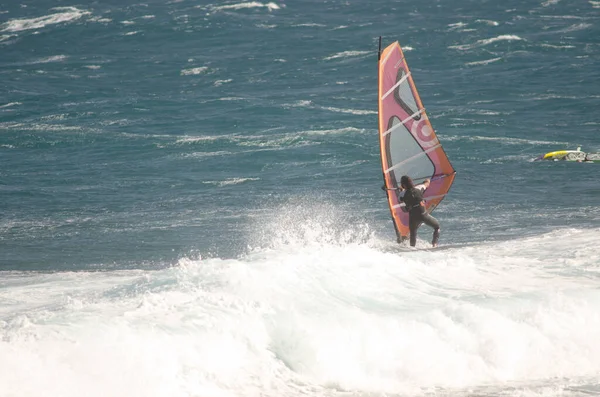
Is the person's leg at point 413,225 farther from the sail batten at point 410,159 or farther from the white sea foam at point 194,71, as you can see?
the white sea foam at point 194,71

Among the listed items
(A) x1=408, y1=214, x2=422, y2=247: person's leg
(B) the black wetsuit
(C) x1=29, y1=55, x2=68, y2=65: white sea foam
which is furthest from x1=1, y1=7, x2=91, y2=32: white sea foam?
(B) the black wetsuit

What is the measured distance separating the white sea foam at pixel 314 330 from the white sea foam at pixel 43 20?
127 ft

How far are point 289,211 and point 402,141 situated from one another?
15.5 ft

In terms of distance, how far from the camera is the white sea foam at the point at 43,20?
50375 millimetres

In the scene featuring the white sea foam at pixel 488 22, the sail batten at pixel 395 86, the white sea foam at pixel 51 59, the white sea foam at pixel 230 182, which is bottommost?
the white sea foam at pixel 51 59

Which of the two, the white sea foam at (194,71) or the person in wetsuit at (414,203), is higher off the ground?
the person in wetsuit at (414,203)

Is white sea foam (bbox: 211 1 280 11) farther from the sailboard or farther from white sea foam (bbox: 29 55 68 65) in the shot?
the sailboard

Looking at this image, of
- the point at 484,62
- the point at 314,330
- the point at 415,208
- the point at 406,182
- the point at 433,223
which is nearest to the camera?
the point at 314,330

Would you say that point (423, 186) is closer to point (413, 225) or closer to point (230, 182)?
point (413, 225)

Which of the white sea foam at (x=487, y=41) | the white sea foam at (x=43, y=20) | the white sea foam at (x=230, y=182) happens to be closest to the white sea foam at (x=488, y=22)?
the white sea foam at (x=487, y=41)

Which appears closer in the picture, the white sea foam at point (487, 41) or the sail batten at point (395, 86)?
the sail batten at point (395, 86)

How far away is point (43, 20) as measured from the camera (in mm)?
51469

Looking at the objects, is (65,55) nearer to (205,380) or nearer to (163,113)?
(163,113)

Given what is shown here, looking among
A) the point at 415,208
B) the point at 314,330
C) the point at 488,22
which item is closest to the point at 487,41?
the point at 488,22
